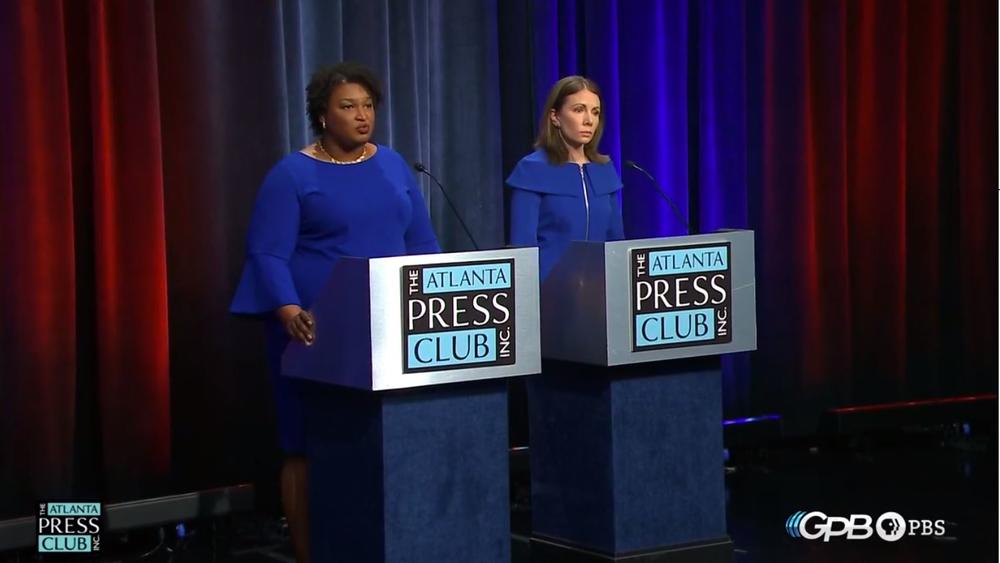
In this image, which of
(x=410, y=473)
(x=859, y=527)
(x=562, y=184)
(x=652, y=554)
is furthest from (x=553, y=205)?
(x=859, y=527)

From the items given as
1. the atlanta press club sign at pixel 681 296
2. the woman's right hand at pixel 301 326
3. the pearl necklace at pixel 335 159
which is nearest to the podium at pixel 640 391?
the atlanta press club sign at pixel 681 296

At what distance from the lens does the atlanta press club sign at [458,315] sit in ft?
11.3

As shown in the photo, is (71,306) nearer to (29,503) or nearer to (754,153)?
(29,503)

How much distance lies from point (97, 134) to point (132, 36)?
303 mm

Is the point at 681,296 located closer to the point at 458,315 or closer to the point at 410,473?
the point at 458,315

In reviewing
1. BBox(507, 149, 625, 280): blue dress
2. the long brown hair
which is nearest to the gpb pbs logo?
BBox(507, 149, 625, 280): blue dress

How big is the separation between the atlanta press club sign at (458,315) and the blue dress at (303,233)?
43 centimetres

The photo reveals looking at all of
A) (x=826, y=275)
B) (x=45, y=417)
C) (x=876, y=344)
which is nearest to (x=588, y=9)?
(x=826, y=275)

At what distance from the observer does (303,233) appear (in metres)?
3.89

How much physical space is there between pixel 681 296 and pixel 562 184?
61 cm

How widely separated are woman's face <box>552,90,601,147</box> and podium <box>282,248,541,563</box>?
0.91 meters

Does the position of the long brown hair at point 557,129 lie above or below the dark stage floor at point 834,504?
above
